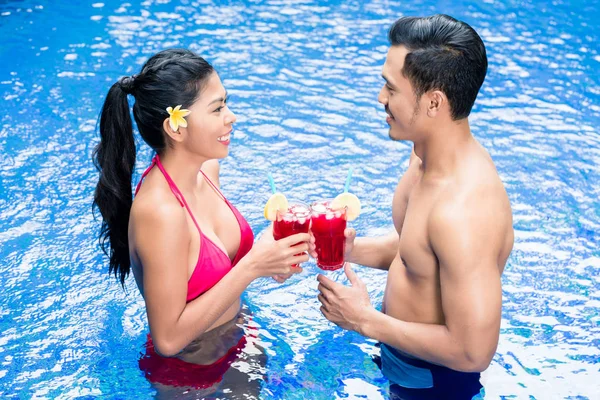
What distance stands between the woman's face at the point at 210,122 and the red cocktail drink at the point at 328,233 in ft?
1.86

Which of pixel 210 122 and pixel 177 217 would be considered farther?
pixel 210 122

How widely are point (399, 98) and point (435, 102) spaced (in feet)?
0.60

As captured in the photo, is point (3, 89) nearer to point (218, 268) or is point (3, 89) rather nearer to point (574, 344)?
point (218, 268)

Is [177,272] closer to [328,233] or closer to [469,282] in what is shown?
[328,233]

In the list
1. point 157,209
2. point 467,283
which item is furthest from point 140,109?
point 467,283

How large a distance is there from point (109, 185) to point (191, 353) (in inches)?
37.3

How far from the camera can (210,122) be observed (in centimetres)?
359

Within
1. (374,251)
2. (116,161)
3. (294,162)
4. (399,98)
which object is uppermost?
(399,98)

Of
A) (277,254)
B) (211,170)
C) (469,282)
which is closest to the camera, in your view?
(469,282)

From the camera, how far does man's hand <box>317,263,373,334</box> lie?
3.58m

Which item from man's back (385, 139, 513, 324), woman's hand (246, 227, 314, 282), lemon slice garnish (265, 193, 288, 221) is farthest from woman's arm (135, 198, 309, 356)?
man's back (385, 139, 513, 324)

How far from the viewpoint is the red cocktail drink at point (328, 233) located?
350 centimetres

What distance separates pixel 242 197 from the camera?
6168mm

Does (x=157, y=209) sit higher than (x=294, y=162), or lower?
higher
